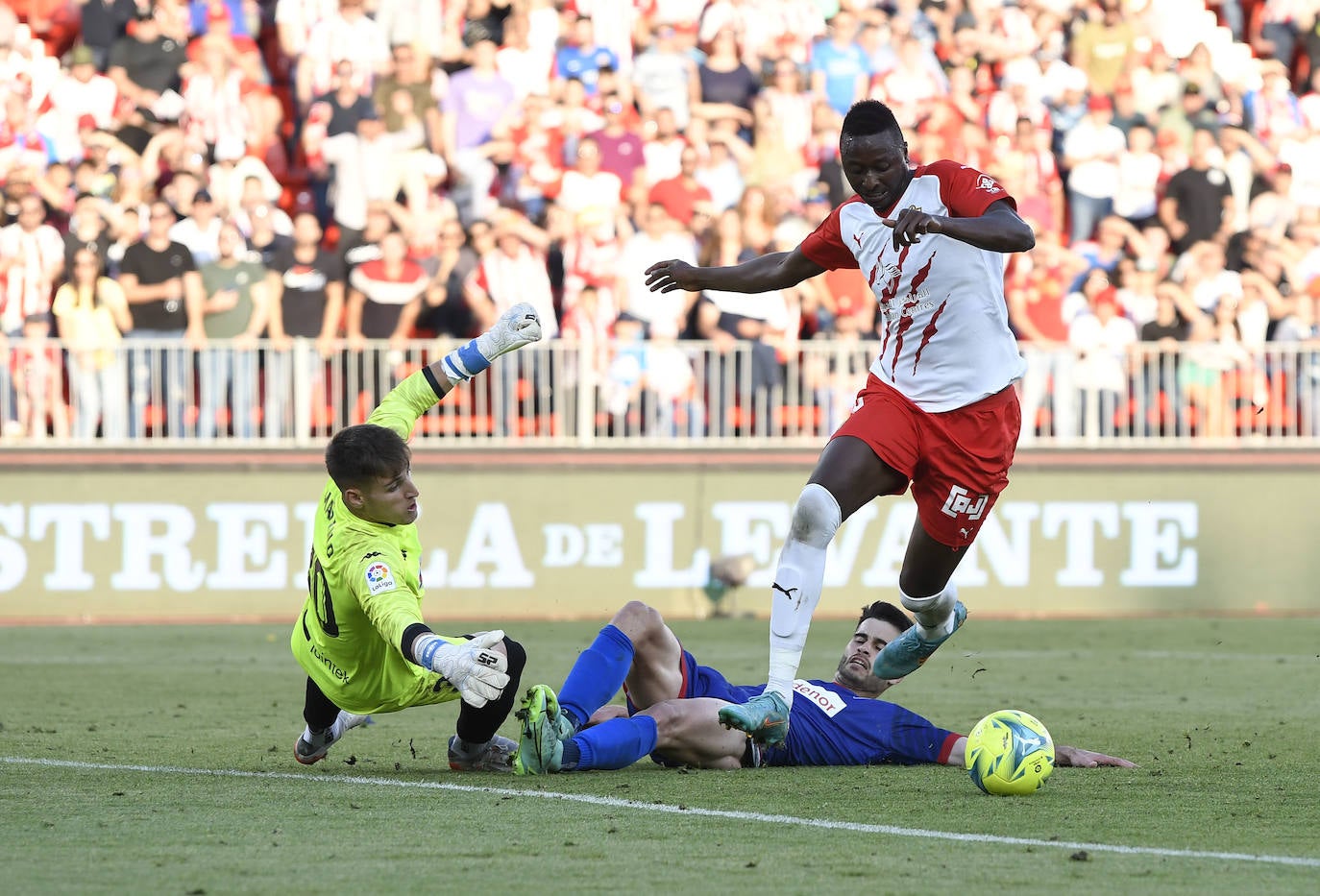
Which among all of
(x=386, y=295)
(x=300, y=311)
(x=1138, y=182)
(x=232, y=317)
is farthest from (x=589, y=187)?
(x=1138, y=182)

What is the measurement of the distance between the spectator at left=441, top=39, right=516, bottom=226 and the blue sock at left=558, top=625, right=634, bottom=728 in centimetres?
1148

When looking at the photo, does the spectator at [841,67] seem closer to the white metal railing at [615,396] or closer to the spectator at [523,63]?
the spectator at [523,63]

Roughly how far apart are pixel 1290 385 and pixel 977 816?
40.7 feet

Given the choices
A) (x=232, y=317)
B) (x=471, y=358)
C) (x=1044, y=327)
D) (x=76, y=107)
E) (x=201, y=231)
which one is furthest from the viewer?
(x=76, y=107)

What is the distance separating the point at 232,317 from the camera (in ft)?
55.9

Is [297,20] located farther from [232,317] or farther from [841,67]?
[841,67]

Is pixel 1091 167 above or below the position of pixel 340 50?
below

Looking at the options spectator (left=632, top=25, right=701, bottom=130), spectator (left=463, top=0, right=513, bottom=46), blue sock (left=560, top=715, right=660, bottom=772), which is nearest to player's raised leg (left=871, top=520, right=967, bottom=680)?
blue sock (left=560, top=715, right=660, bottom=772)

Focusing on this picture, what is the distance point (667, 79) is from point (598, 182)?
6.03 feet

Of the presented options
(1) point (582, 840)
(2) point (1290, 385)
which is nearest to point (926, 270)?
(1) point (582, 840)

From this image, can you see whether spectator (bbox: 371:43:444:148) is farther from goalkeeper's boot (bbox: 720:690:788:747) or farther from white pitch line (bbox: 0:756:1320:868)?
goalkeeper's boot (bbox: 720:690:788:747)

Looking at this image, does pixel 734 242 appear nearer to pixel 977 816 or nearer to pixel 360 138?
pixel 360 138

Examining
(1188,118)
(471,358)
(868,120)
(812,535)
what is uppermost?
(1188,118)

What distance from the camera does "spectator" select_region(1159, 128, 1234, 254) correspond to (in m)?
18.8
